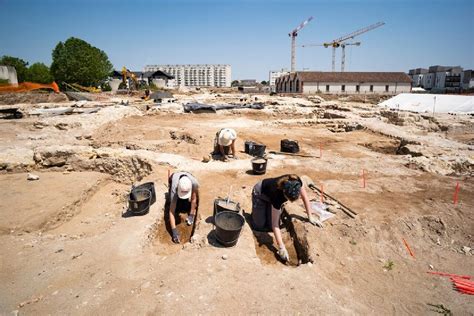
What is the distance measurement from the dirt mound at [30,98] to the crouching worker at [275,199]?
25760 millimetres

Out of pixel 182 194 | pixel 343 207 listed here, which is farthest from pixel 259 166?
pixel 182 194

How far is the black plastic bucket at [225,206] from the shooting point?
5.21 meters

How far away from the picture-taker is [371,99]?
37125mm

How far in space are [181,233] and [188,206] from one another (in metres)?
0.55

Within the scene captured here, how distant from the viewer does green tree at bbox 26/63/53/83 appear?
46.7 m

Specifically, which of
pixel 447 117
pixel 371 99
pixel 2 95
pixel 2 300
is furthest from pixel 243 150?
pixel 371 99

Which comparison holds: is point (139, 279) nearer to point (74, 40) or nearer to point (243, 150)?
point (243, 150)

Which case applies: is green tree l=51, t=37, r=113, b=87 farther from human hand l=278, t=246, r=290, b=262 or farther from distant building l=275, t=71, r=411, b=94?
human hand l=278, t=246, r=290, b=262

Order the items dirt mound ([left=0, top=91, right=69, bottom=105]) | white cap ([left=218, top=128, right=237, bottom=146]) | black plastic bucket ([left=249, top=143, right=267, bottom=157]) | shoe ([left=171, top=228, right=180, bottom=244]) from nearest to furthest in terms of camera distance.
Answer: shoe ([left=171, top=228, right=180, bottom=244]) < white cap ([left=218, top=128, right=237, bottom=146]) < black plastic bucket ([left=249, top=143, right=267, bottom=157]) < dirt mound ([left=0, top=91, right=69, bottom=105])

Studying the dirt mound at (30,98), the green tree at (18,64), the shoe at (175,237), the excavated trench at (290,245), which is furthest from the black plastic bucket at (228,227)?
the green tree at (18,64)

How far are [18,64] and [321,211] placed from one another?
209 feet

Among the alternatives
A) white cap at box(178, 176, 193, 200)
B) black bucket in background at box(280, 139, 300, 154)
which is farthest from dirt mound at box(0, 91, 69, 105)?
white cap at box(178, 176, 193, 200)

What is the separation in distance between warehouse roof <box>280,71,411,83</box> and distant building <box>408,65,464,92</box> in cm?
2232

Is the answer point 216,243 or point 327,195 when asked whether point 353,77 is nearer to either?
point 327,195
